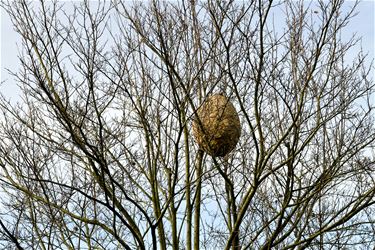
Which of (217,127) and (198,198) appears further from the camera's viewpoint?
(198,198)

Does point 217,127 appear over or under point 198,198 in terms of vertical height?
under

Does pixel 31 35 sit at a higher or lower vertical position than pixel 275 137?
higher

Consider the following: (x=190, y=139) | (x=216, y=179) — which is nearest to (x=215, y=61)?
(x=190, y=139)

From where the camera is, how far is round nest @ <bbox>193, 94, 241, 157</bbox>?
470 cm

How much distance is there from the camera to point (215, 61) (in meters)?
5.10

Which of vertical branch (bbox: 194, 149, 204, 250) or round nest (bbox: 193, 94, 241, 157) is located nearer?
round nest (bbox: 193, 94, 241, 157)

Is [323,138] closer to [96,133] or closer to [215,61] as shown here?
[215,61]

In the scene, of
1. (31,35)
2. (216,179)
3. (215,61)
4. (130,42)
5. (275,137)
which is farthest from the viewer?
(216,179)

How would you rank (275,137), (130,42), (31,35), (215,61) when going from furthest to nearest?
(275,137) < (130,42) < (215,61) < (31,35)

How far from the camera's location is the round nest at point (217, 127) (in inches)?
185

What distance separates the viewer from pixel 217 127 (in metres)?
4.70

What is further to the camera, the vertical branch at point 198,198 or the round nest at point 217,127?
the vertical branch at point 198,198

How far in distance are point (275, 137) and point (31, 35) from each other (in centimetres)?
286

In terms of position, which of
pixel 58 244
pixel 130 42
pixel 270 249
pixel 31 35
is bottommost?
pixel 270 249
